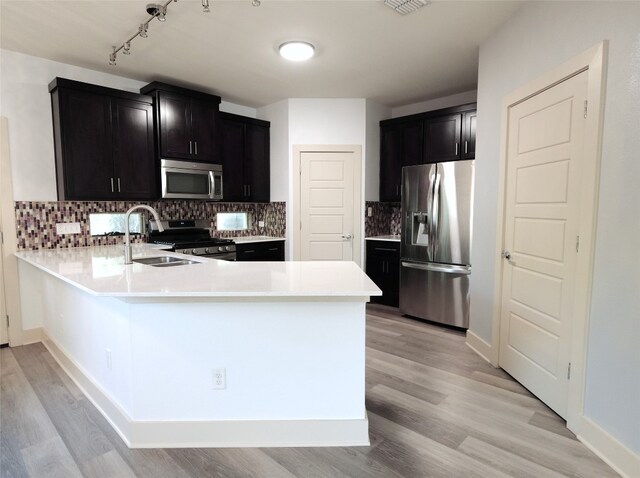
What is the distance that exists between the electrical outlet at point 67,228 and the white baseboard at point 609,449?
4.29 meters

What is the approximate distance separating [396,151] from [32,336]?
448 centimetres

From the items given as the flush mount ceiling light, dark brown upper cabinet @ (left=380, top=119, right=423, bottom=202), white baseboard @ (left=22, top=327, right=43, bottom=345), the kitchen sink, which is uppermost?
the flush mount ceiling light

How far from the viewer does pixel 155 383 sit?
189 cm

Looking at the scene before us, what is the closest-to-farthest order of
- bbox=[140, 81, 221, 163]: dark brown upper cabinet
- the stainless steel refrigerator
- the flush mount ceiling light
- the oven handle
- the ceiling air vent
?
the ceiling air vent → the flush mount ceiling light → the stainless steel refrigerator → bbox=[140, 81, 221, 163]: dark brown upper cabinet → the oven handle

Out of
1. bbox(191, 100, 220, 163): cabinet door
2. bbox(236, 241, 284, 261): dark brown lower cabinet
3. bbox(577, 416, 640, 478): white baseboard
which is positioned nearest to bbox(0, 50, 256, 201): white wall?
bbox(191, 100, 220, 163): cabinet door

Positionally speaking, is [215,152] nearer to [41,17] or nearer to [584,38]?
[41,17]

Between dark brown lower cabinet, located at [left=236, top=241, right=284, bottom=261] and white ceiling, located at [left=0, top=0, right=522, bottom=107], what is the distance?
6.16 ft

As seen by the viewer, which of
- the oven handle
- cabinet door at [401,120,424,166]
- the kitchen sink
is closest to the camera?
the kitchen sink

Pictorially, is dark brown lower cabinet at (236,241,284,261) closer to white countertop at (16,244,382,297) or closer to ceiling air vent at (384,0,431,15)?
white countertop at (16,244,382,297)

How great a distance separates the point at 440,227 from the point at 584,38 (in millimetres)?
2085

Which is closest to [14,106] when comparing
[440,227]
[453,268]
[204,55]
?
[204,55]

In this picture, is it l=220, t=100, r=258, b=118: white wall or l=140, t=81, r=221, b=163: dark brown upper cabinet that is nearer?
l=140, t=81, r=221, b=163: dark brown upper cabinet

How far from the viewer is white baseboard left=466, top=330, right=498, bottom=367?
2.95 meters

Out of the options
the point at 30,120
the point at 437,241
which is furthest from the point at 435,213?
the point at 30,120
